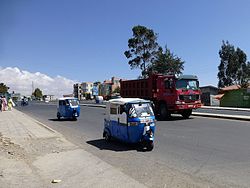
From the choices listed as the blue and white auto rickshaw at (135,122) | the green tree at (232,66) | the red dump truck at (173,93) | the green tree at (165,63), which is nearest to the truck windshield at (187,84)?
the red dump truck at (173,93)

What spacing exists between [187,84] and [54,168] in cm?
1514

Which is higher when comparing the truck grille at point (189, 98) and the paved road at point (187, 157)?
the truck grille at point (189, 98)

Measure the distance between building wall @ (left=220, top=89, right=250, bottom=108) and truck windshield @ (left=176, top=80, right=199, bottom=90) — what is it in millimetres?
21412

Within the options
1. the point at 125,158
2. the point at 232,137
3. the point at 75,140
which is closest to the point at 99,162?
the point at 125,158

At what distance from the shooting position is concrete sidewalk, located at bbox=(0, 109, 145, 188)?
6.85m

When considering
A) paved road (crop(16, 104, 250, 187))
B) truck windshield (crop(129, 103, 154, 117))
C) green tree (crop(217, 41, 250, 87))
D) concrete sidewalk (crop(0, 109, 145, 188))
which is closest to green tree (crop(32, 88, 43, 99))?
green tree (crop(217, 41, 250, 87))

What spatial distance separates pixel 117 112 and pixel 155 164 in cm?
343

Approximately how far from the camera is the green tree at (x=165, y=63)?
189 feet

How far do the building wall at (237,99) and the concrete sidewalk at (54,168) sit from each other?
33.8m

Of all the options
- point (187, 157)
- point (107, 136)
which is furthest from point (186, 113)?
point (187, 157)

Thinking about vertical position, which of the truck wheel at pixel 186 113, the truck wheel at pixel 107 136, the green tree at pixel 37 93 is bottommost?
the truck wheel at pixel 107 136

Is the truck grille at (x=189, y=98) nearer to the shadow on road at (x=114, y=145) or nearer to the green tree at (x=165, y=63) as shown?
the shadow on road at (x=114, y=145)

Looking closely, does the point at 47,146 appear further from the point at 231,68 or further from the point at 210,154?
the point at 231,68

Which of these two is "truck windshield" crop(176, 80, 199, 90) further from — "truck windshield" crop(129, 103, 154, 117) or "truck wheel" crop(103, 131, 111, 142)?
"truck windshield" crop(129, 103, 154, 117)
